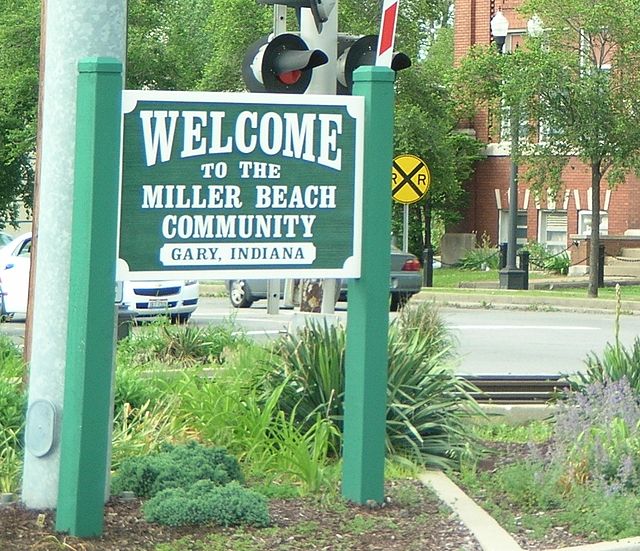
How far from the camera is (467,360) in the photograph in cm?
1584

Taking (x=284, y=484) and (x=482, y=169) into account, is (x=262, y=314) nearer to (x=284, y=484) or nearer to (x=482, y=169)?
(x=284, y=484)

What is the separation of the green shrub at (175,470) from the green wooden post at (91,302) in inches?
24.6

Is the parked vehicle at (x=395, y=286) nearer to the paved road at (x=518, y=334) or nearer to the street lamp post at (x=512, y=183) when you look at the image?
the paved road at (x=518, y=334)

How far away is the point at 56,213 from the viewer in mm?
6504

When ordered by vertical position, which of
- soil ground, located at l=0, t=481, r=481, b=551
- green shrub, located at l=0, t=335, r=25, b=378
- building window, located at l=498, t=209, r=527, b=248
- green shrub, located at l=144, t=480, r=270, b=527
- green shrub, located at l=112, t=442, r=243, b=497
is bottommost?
soil ground, located at l=0, t=481, r=481, b=551

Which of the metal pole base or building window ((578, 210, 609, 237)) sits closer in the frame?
the metal pole base

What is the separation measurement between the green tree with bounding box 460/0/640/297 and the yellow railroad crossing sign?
3.24 m

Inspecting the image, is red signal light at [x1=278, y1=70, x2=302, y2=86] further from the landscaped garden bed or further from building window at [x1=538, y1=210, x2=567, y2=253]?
building window at [x1=538, y1=210, x2=567, y2=253]

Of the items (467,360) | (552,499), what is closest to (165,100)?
(552,499)

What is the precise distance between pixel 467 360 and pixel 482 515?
904 cm

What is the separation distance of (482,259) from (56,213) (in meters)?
32.0

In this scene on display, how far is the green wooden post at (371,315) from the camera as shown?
6902 mm

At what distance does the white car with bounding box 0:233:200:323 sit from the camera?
19.5 metres

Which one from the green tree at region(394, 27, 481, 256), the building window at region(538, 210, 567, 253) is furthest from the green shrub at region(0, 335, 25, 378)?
the building window at region(538, 210, 567, 253)
